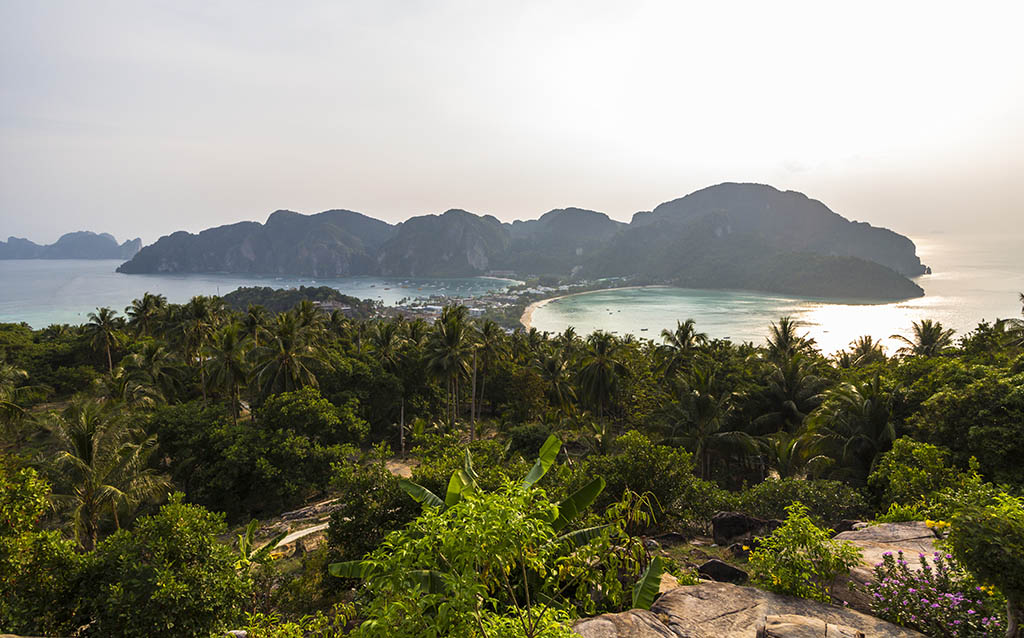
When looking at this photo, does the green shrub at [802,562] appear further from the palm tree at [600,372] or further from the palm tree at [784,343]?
the palm tree at [784,343]

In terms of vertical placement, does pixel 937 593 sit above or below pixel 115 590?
above

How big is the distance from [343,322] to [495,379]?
23.2 m

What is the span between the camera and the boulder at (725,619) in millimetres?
6777

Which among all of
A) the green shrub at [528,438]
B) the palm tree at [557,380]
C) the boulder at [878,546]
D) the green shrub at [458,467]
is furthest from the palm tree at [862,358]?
the green shrub at [458,467]

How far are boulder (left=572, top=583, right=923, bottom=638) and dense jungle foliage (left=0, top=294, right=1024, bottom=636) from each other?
520 millimetres

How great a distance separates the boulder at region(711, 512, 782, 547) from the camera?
1321 cm

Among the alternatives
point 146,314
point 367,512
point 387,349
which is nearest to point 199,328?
point 387,349

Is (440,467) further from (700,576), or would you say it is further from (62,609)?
(62,609)

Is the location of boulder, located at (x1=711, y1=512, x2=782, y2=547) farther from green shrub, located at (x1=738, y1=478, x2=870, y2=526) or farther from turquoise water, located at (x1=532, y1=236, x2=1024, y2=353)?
turquoise water, located at (x1=532, y1=236, x2=1024, y2=353)

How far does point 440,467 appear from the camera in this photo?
41.7 ft

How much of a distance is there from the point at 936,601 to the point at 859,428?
12.4m

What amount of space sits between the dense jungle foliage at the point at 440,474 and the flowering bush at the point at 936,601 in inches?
35.9

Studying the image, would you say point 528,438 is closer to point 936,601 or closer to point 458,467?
point 458,467

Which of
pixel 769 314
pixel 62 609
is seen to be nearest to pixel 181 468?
pixel 62 609
